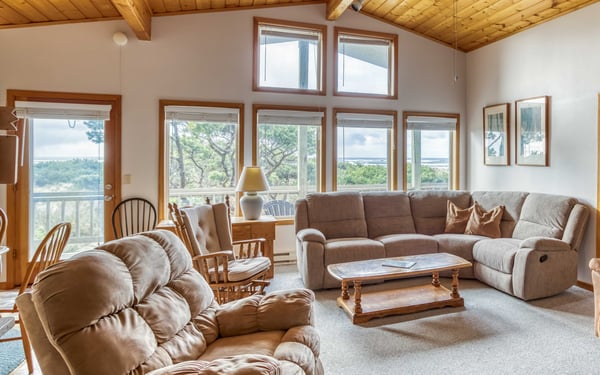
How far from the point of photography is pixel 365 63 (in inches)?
195

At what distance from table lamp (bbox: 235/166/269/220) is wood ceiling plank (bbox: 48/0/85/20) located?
2.44 metres

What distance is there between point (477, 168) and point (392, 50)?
7.19ft

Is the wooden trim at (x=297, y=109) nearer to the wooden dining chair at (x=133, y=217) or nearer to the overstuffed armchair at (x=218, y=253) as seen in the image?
the overstuffed armchair at (x=218, y=253)

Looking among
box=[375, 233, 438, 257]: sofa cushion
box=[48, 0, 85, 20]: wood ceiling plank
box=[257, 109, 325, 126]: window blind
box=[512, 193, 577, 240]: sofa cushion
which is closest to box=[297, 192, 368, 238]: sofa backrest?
box=[375, 233, 438, 257]: sofa cushion

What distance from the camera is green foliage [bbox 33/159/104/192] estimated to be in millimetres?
→ 3832

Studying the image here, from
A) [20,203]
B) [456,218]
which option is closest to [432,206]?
[456,218]

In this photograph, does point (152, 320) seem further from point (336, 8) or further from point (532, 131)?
point (532, 131)

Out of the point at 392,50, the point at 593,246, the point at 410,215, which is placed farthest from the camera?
the point at 392,50

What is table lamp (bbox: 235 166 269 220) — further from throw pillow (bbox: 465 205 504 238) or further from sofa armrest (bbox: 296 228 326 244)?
throw pillow (bbox: 465 205 504 238)

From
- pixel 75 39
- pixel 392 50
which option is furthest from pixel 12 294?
pixel 392 50

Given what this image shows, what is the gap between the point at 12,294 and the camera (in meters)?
3.53

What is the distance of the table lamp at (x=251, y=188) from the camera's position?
4.03 meters

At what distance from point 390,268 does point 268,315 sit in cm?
152

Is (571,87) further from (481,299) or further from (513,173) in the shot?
(481,299)
